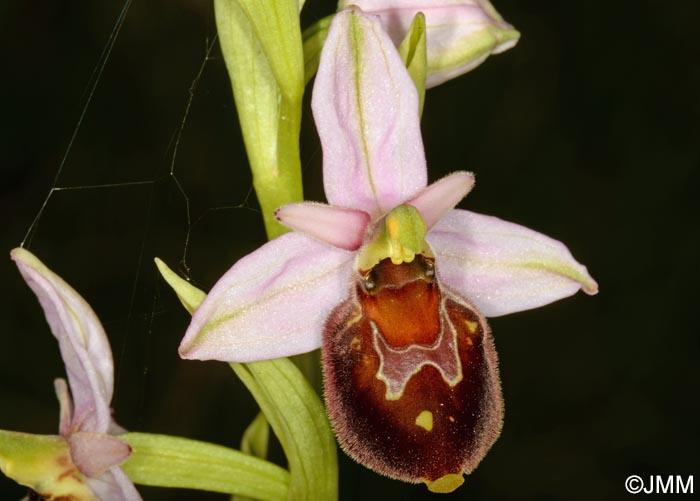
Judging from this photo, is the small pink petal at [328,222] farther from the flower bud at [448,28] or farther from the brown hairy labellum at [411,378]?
the flower bud at [448,28]

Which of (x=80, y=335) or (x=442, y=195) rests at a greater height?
(x=442, y=195)

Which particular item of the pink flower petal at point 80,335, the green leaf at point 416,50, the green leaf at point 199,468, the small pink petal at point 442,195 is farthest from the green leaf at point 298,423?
the green leaf at point 416,50

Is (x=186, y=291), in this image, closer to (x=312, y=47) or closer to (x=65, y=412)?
(x=65, y=412)

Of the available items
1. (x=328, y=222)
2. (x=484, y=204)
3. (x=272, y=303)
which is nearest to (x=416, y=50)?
(x=328, y=222)

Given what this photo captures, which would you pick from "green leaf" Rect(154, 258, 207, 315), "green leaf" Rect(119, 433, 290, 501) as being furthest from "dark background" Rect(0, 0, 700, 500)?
"green leaf" Rect(154, 258, 207, 315)

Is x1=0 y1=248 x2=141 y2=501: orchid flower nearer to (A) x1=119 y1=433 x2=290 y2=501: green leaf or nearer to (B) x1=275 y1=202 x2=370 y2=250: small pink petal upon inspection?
(A) x1=119 y1=433 x2=290 y2=501: green leaf
